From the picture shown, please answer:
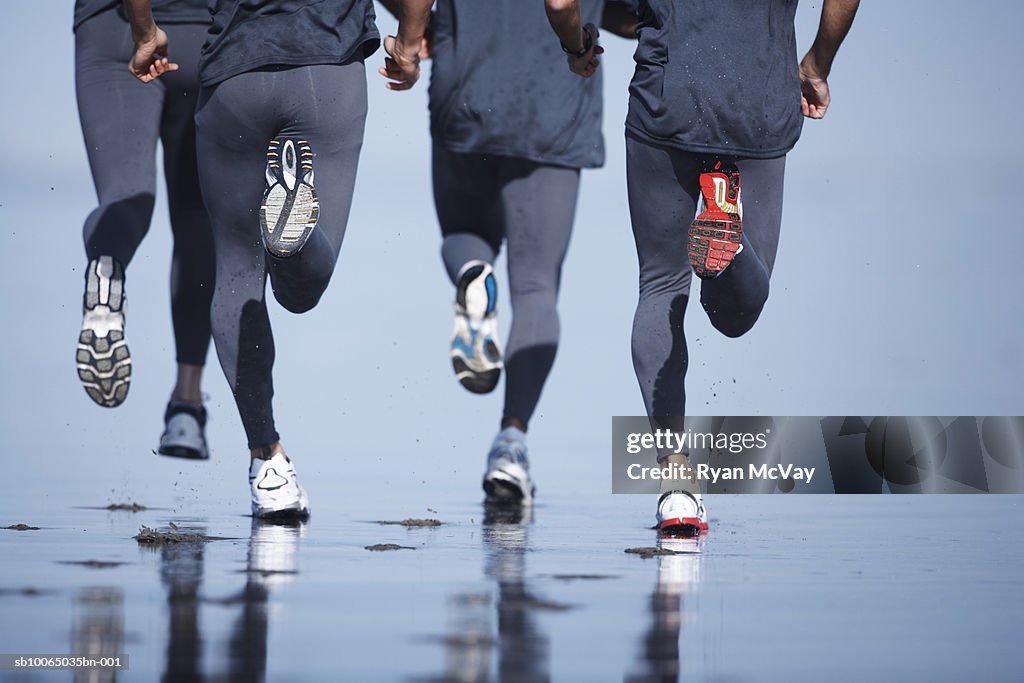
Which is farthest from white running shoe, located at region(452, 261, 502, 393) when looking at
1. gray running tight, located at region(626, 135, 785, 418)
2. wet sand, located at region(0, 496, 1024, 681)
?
gray running tight, located at region(626, 135, 785, 418)

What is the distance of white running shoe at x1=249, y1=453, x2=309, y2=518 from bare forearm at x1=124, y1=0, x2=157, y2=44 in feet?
3.45

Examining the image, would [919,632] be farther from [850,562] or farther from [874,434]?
[874,434]

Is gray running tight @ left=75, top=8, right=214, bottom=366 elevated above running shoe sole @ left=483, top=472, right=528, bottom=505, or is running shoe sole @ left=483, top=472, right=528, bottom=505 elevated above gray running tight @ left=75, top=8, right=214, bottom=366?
gray running tight @ left=75, top=8, right=214, bottom=366

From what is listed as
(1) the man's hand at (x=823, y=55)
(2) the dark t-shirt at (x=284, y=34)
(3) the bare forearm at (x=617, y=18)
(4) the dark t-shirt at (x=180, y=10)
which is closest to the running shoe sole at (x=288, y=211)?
(2) the dark t-shirt at (x=284, y=34)

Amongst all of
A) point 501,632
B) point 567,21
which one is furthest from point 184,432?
point 501,632

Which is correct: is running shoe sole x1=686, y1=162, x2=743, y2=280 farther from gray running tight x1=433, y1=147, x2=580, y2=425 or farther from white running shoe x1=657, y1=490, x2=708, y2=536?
gray running tight x1=433, y1=147, x2=580, y2=425

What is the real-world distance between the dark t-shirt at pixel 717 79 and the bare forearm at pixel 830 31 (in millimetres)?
205

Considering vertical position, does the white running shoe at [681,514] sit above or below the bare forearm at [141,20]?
below

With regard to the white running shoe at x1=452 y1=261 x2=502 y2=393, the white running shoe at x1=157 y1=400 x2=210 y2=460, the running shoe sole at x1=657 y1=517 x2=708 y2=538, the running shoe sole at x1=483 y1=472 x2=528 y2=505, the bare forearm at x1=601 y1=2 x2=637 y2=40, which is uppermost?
the bare forearm at x1=601 y1=2 x2=637 y2=40

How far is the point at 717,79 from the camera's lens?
13.2 feet

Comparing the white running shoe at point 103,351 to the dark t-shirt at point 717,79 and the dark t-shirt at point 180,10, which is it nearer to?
the dark t-shirt at point 180,10

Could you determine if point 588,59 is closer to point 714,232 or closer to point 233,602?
point 714,232

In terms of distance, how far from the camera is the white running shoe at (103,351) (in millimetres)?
4438

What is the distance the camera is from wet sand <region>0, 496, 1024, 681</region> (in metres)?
2.29
